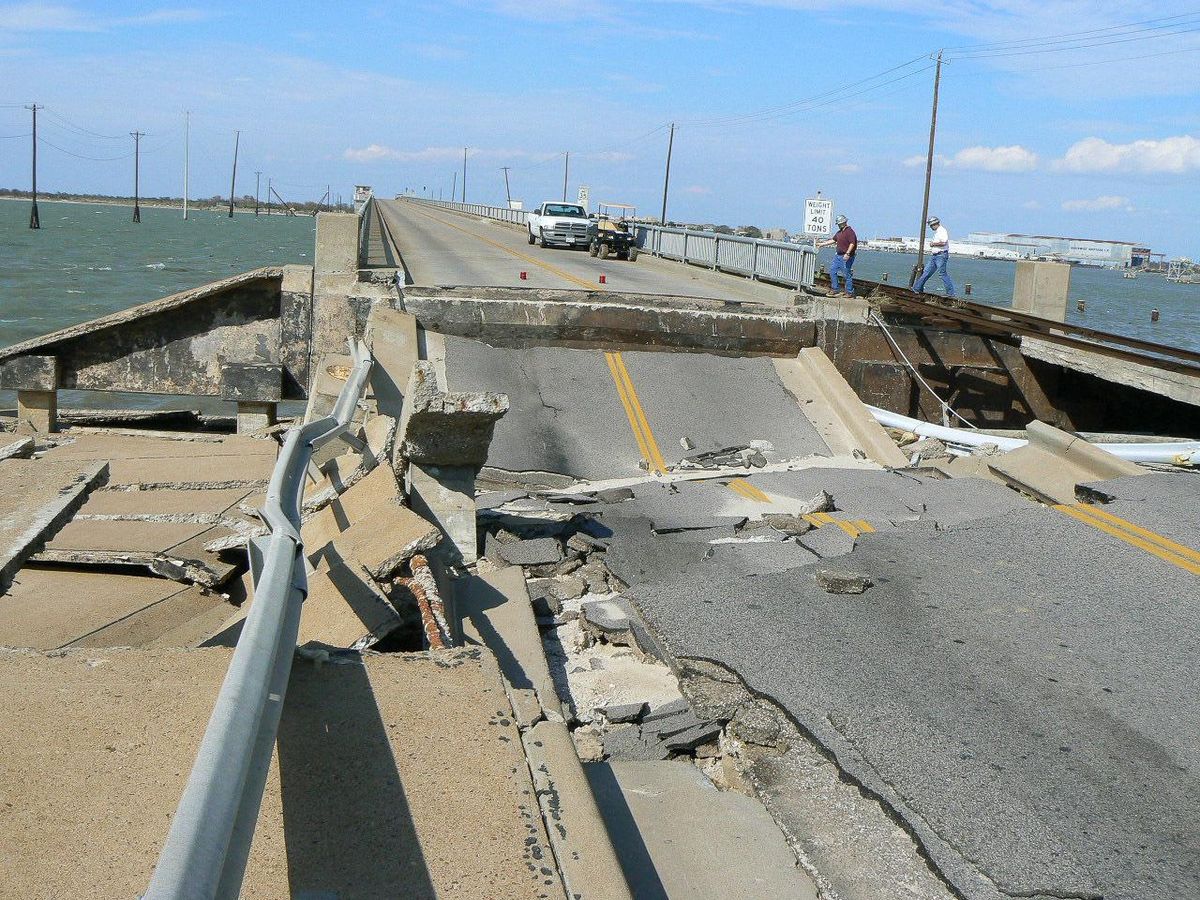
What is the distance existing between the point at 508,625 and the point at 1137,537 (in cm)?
507

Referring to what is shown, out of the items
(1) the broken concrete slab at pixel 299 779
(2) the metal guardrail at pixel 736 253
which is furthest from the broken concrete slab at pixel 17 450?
(2) the metal guardrail at pixel 736 253

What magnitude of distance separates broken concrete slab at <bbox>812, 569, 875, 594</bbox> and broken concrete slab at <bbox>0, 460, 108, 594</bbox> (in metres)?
4.67

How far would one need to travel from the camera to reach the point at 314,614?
216 inches

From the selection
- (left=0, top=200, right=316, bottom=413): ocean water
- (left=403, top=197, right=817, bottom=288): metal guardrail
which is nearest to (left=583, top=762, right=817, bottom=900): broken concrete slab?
(left=403, top=197, right=817, bottom=288): metal guardrail

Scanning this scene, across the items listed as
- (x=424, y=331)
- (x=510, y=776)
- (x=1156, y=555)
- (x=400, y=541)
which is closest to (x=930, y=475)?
(x=1156, y=555)

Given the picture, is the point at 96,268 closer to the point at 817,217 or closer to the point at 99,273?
the point at 99,273

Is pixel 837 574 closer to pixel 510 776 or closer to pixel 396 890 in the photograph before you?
pixel 510 776

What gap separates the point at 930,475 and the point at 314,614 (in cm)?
905

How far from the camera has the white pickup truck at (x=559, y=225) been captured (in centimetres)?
4397

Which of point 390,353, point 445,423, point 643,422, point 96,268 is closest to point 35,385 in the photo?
point 390,353

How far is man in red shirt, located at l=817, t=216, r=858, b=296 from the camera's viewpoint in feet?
71.8

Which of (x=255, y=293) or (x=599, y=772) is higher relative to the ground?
(x=255, y=293)

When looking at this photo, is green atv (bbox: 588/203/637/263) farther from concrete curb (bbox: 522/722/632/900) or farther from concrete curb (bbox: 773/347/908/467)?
concrete curb (bbox: 522/722/632/900)

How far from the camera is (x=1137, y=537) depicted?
8891 mm
